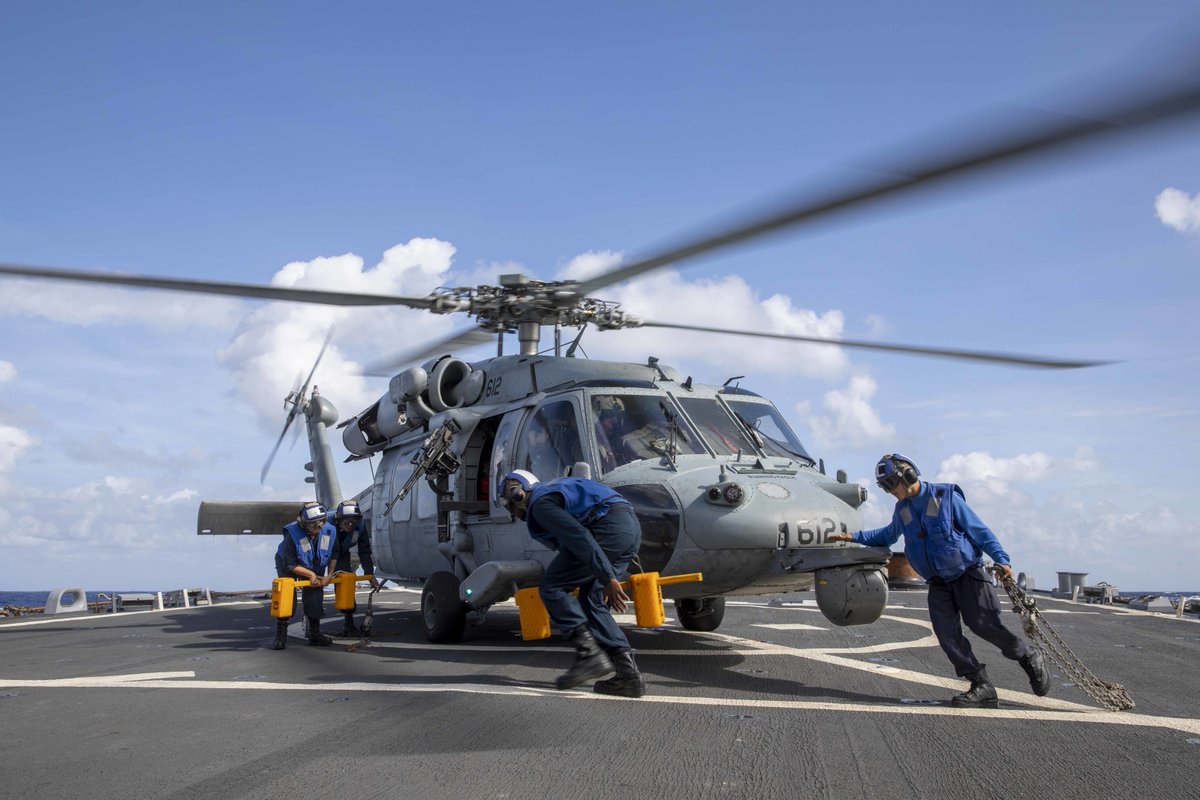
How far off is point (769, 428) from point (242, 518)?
10153mm

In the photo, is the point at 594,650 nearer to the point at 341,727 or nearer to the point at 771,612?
the point at 341,727

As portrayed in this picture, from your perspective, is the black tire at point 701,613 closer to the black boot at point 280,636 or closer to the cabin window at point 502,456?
the cabin window at point 502,456

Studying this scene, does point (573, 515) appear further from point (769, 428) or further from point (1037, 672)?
point (769, 428)

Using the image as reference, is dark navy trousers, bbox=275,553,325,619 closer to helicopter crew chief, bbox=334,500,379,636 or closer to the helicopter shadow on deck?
the helicopter shadow on deck

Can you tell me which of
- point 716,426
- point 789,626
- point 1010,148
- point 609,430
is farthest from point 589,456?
point 1010,148

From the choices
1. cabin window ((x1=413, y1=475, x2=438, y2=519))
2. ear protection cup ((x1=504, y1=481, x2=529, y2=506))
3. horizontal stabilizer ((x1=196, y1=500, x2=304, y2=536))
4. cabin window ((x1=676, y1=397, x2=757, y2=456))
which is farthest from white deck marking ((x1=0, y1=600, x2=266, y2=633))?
cabin window ((x1=676, y1=397, x2=757, y2=456))

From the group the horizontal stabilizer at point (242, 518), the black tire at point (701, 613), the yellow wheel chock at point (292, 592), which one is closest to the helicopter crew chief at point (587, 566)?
the black tire at point (701, 613)

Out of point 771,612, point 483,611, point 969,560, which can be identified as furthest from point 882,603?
point 771,612

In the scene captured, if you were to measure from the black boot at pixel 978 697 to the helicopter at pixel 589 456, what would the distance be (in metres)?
1.27

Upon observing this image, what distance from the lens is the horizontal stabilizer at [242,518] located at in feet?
51.2

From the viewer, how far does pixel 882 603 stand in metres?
7.38

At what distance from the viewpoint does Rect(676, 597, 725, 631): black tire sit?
1084 cm

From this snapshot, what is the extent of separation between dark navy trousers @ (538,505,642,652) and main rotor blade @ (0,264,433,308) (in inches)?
146

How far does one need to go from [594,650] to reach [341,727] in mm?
2049
